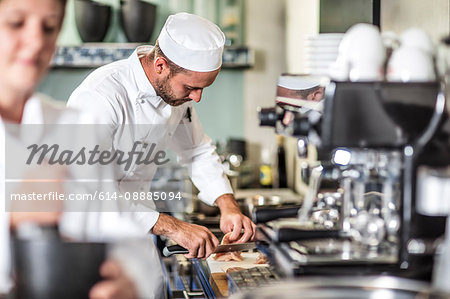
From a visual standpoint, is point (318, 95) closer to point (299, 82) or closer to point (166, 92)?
point (299, 82)

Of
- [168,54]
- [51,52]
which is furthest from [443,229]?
[168,54]

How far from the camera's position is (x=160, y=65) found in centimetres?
236

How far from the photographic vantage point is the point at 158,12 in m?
4.46

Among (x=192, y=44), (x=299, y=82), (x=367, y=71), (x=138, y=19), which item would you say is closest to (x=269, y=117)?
(x=299, y=82)

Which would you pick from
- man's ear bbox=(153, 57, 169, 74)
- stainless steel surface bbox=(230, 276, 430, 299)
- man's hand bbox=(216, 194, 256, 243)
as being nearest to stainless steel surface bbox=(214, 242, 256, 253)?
man's hand bbox=(216, 194, 256, 243)

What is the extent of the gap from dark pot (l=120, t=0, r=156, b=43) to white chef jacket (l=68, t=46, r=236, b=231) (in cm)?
173

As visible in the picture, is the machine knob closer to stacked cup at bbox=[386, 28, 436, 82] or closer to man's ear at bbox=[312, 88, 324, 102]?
man's ear at bbox=[312, 88, 324, 102]

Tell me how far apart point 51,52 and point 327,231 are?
732mm

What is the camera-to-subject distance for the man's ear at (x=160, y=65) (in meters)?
2.35

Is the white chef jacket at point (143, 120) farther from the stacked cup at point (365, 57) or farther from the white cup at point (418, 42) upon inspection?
the white cup at point (418, 42)

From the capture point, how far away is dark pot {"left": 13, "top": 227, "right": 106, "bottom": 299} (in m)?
1.17

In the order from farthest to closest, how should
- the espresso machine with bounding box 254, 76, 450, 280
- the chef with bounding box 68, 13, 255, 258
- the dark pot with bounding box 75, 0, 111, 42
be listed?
the dark pot with bounding box 75, 0, 111, 42 < the chef with bounding box 68, 13, 255, 258 < the espresso machine with bounding box 254, 76, 450, 280

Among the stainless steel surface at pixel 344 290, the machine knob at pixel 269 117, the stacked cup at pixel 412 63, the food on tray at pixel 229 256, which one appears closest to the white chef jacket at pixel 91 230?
the stainless steel surface at pixel 344 290

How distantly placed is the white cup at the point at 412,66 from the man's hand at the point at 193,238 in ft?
2.97
